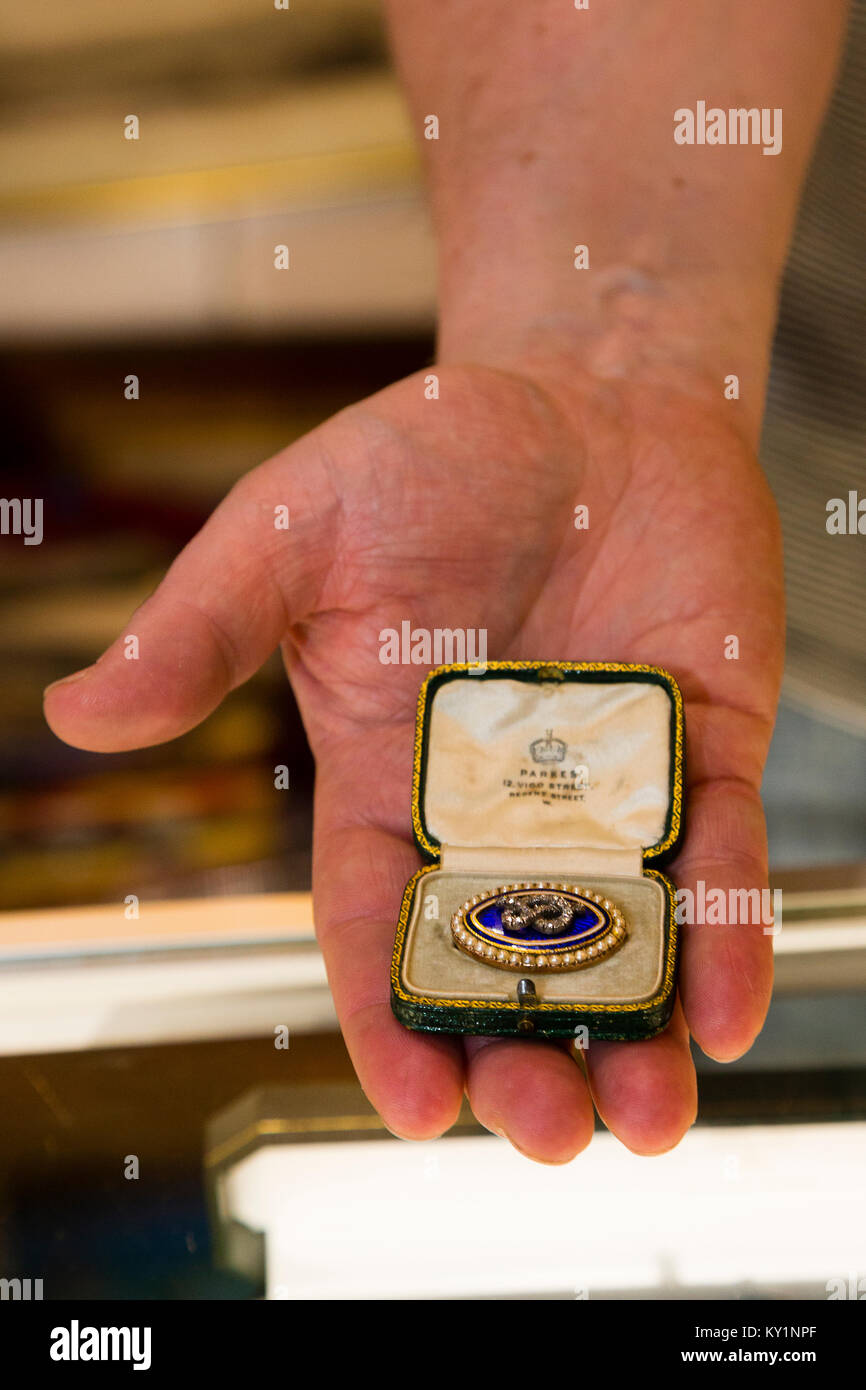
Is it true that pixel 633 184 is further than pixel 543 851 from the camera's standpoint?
Result: Yes

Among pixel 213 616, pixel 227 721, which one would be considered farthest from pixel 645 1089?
pixel 227 721

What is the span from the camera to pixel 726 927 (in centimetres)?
118

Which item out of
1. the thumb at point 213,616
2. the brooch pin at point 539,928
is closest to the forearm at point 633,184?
the thumb at point 213,616

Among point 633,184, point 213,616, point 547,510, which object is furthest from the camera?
point 633,184

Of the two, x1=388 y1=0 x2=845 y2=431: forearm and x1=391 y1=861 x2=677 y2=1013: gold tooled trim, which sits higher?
x1=388 y1=0 x2=845 y2=431: forearm

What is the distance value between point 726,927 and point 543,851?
269mm

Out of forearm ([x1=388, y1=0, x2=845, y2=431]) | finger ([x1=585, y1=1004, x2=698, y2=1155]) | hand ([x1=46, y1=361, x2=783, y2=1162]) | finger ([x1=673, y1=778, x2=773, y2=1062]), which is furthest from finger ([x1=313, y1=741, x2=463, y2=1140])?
forearm ([x1=388, y1=0, x2=845, y2=431])

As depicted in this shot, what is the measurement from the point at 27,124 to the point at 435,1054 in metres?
1.95

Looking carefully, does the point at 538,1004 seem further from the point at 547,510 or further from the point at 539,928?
the point at 547,510

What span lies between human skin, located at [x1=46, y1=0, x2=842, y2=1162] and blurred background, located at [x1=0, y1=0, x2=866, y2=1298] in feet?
0.46

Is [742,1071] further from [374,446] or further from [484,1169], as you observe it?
[374,446]

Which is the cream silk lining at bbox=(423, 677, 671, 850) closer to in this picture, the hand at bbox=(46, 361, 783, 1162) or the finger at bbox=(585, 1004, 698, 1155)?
the hand at bbox=(46, 361, 783, 1162)

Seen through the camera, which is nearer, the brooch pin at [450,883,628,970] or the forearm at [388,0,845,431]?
the brooch pin at [450,883,628,970]

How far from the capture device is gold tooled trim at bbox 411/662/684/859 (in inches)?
54.0
